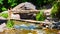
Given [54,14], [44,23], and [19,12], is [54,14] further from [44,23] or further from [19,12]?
[19,12]

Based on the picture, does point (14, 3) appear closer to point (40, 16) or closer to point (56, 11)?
point (40, 16)

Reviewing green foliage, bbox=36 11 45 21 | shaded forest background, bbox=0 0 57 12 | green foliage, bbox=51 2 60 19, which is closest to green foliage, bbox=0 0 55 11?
shaded forest background, bbox=0 0 57 12

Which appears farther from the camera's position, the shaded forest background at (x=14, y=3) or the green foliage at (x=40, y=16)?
the shaded forest background at (x=14, y=3)

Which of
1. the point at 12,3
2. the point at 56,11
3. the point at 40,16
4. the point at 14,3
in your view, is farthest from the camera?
the point at 12,3

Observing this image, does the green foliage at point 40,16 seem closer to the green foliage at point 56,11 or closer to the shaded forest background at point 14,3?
the green foliage at point 56,11

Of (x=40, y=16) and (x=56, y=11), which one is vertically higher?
(x=56, y=11)

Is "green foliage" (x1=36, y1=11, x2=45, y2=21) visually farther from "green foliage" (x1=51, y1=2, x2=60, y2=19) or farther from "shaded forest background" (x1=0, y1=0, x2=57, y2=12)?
"shaded forest background" (x1=0, y1=0, x2=57, y2=12)

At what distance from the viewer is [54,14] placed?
15.6 m

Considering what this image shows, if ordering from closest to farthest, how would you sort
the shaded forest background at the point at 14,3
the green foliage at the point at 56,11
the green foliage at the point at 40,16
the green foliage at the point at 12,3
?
the green foliage at the point at 56,11 < the green foliage at the point at 40,16 < the shaded forest background at the point at 14,3 < the green foliage at the point at 12,3

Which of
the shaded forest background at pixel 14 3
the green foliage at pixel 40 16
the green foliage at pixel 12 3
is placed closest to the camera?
the green foliage at pixel 40 16

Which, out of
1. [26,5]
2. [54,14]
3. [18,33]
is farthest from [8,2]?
[18,33]

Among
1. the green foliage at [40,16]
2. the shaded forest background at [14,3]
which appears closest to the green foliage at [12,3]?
the shaded forest background at [14,3]

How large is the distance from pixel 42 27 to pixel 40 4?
23.1ft

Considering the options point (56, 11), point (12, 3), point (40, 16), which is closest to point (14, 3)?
point (12, 3)
